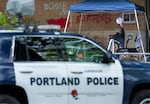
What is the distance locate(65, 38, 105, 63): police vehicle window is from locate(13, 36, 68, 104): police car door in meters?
0.19

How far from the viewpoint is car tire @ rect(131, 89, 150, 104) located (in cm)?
906

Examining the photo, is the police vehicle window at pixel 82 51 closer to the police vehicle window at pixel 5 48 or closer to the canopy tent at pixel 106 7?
the police vehicle window at pixel 5 48

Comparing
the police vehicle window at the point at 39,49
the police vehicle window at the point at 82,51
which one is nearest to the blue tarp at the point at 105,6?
the police vehicle window at the point at 82,51

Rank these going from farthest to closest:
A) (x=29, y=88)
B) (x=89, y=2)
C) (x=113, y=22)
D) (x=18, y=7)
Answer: (x=113, y=22) → (x=89, y=2) → (x=18, y=7) → (x=29, y=88)

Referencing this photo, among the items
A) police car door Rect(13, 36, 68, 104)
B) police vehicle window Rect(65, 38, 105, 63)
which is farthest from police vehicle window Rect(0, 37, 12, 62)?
police vehicle window Rect(65, 38, 105, 63)

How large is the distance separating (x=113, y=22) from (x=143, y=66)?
9433 mm

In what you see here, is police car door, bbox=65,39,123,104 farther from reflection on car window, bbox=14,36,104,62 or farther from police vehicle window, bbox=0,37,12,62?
police vehicle window, bbox=0,37,12,62

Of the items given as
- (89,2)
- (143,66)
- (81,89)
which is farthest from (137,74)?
(89,2)

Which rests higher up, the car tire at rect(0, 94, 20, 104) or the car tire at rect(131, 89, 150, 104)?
the car tire at rect(0, 94, 20, 104)

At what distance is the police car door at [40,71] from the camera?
870cm

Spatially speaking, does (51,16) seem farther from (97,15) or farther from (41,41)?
(41,41)

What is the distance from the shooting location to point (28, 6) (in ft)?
32.4

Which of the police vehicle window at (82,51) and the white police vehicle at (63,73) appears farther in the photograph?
the police vehicle window at (82,51)

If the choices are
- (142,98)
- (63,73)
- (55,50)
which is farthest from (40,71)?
(142,98)
